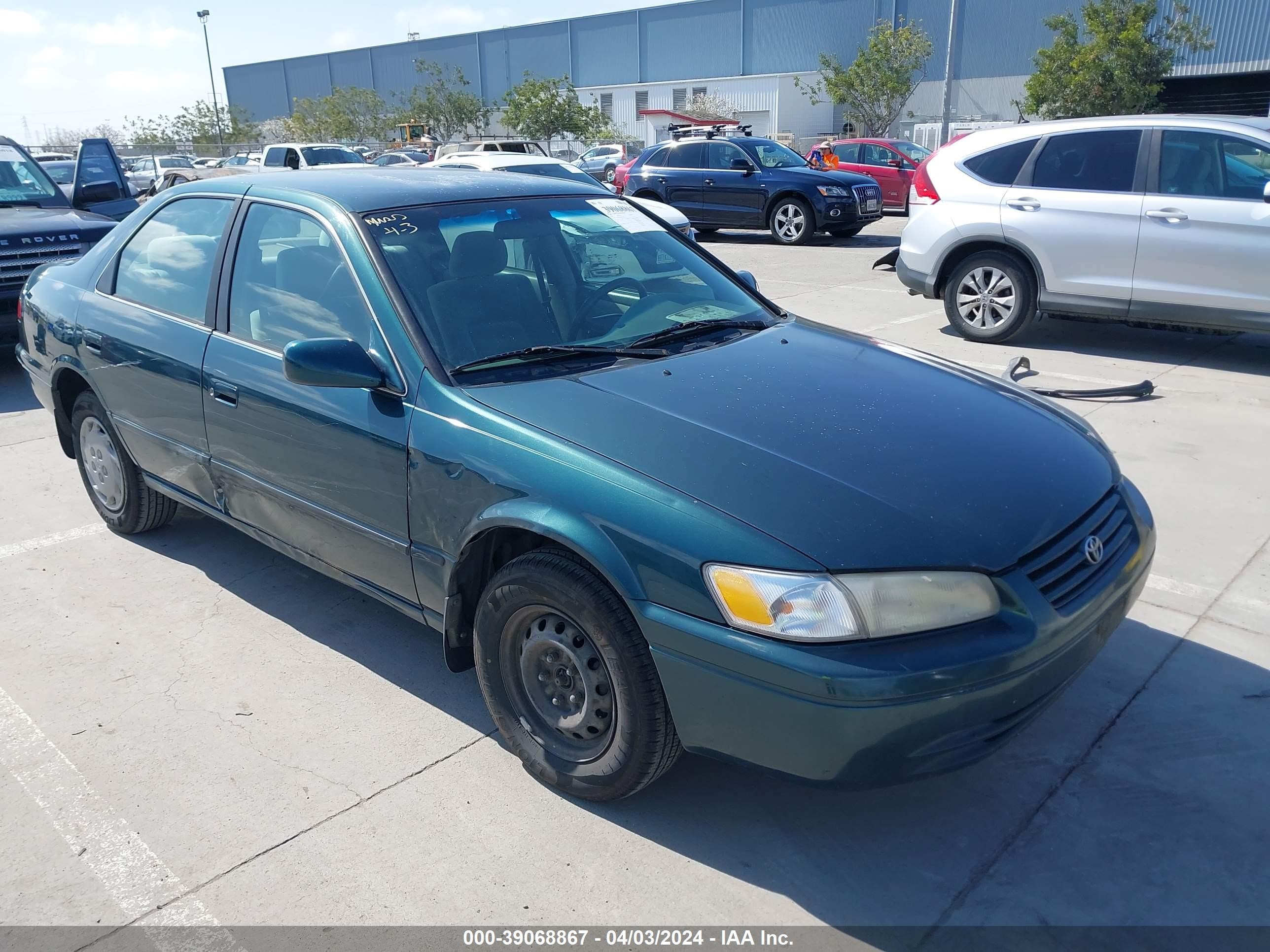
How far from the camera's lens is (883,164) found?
2172 cm

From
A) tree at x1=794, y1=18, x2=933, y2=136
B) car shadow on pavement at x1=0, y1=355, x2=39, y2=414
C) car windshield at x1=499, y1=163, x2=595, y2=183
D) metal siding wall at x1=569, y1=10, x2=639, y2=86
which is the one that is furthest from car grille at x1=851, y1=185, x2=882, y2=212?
metal siding wall at x1=569, y1=10, x2=639, y2=86

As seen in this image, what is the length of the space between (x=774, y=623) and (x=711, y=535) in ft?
0.85

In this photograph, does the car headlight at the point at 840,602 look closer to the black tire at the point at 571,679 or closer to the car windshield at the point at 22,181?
the black tire at the point at 571,679

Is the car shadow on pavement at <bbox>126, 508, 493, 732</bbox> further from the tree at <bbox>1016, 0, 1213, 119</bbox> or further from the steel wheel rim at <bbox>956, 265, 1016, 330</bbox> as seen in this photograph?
the tree at <bbox>1016, 0, 1213, 119</bbox>

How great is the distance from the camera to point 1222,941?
2.44 metres

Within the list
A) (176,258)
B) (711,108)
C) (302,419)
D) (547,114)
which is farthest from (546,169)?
(711,108)

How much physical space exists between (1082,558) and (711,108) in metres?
51.3

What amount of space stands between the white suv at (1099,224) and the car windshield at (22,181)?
26.8 ft

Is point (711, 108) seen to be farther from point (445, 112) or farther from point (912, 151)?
point (912, 151)

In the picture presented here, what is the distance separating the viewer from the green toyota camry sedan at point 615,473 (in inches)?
95.1

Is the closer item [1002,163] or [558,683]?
[558,683]

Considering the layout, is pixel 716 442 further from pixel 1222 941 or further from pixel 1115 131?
pixel 1115 131

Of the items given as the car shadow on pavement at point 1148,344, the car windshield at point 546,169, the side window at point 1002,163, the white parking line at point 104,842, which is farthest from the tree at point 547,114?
the white parking line at point 104,842

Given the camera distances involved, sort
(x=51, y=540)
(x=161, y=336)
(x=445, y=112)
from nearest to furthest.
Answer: (x=161, y=336) → (x=51, y=540) → (x=445, y=112)
